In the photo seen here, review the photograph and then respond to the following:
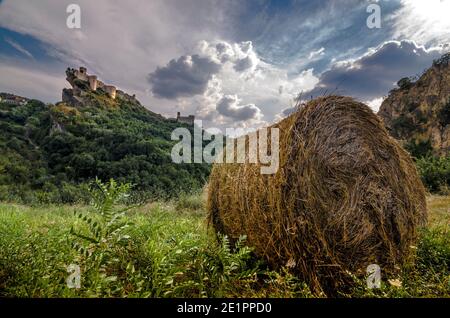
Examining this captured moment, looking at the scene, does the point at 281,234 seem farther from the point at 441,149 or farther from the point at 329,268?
the point at 441,149

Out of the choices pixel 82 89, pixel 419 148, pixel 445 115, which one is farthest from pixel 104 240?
pixel 82 89

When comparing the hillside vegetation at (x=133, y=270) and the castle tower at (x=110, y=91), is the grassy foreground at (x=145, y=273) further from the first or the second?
the castle tower at (x=110, y=91)

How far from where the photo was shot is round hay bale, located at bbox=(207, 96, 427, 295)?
2977 millimetres

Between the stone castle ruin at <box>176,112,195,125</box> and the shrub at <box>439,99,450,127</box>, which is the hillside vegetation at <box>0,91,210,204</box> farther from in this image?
the shrub at <box>439,99,450,127</box>

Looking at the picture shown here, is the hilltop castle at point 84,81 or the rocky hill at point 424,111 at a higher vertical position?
the hilltop castle at point 84,81

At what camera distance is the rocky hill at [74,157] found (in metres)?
22.5

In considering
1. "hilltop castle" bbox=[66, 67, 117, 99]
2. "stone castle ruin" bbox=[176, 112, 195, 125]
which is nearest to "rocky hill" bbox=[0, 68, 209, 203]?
"stone castle ruin" bbox=[176, 112, 195, 125]

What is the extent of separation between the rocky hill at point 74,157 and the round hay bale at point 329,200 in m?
13.7

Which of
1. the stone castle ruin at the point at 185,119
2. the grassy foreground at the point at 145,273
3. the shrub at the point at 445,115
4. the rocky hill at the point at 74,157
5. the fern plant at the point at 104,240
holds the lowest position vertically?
the grassy foreground at the point at 145,273

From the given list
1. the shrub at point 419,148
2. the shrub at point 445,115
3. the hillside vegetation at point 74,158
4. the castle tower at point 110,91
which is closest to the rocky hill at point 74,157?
the hillside vegetation at point 74,158
